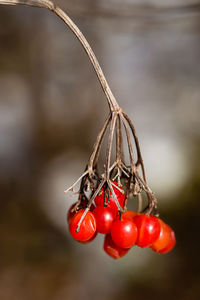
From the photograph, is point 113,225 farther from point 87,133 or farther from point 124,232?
point 87,133

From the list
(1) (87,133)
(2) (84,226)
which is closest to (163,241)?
→ (2) (84,226)

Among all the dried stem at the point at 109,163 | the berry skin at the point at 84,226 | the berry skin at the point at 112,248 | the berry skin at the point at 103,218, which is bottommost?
the berry skin at the point at 112,248

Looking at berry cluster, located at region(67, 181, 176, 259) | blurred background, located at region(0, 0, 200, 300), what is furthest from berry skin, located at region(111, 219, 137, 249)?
blurred background, located at region(0, 0, 200, 300)

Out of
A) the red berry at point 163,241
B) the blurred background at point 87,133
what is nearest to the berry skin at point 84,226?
the red berry at point 163,241

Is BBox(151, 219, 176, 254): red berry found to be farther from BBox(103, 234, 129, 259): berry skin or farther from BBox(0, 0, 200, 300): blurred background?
BBox(0, 0, 200, 300): blurred background

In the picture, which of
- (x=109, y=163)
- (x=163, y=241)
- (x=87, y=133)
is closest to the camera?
(x=109, y=163)

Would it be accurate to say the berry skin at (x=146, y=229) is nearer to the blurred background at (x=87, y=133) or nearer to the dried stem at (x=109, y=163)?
the dried stem at (x=109, y=163)

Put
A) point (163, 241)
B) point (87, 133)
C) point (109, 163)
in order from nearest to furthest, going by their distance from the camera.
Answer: point (109, 163), point (163, 241), point (87, 133)
